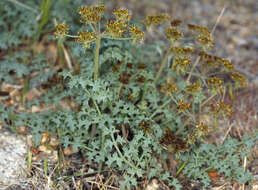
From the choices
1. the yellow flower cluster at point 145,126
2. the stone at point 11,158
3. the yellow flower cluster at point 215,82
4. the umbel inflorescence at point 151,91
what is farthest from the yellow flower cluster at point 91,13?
the stone at point 11,158

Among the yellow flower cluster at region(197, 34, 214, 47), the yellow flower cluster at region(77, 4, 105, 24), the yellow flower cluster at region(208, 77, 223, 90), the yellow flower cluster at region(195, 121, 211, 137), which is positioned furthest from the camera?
the yellow flower cluster at region(197, 34, 214, 47)

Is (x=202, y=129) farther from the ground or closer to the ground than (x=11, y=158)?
farther from the ground

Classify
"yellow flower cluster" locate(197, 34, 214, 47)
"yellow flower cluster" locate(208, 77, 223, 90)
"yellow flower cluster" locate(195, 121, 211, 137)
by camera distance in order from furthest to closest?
Answer: "yellow flower cluster" locate(197, 34, 214, 47), "yellow flower cluster" locate(208, 77, 223, 90), "yellow flower cluster" locate(195, 121, 211, 137)

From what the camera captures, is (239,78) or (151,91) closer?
(239,78)

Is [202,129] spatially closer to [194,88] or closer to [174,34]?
[194,88]

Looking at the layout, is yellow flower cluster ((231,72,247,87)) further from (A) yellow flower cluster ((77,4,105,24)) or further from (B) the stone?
(B) the stone

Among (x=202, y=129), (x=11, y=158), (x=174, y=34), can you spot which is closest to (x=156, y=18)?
(x=174, y=34)

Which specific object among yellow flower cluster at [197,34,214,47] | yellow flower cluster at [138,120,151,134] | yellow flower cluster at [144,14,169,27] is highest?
yellow flower cluster at [144,14,169,27]

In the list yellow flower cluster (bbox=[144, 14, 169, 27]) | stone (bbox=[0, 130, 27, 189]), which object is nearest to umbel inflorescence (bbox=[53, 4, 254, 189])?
yellow flower cluster (bbox=[144, 14, 169, 27])

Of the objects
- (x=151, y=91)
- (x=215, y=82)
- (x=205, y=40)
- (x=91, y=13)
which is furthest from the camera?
(x=151, y=91)

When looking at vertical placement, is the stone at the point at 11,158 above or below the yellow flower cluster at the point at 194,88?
below

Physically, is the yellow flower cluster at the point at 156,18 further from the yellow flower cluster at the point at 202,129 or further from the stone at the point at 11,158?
the stone at the point at 11,158
